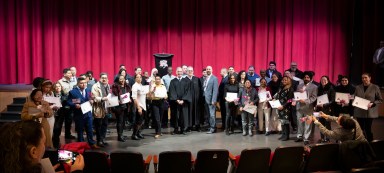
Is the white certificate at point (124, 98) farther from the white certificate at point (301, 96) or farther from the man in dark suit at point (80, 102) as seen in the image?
the white certificate at point (301, 96)

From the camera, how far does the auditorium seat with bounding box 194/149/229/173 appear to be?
17.8 ft

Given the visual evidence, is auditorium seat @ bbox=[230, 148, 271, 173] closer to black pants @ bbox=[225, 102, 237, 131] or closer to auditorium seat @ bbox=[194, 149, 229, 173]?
auditorium seat @ bbox=[194, 149, 229, 173]

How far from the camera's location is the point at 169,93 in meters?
10.5

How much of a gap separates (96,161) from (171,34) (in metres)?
10.3

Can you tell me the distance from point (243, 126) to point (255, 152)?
4812mm

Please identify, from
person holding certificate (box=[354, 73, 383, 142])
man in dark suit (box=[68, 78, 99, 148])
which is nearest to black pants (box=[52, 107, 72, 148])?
man in dark suit (box=[68, 78, 99, 148])

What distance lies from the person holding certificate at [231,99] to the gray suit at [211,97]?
36 centimetres

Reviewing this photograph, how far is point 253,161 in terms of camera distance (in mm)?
5418

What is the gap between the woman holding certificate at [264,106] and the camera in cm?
996

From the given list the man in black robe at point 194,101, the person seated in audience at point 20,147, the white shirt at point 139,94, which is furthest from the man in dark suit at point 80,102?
the person seated in audience at point 20,147

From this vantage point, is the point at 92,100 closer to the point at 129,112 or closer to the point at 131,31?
the point at 129,112

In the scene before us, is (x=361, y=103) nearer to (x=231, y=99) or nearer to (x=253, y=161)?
(x=231, y=99)

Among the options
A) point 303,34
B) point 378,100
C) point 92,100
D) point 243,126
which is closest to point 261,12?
point 303,34

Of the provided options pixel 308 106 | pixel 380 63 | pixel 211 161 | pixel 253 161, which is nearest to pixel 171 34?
pixel 380 63
